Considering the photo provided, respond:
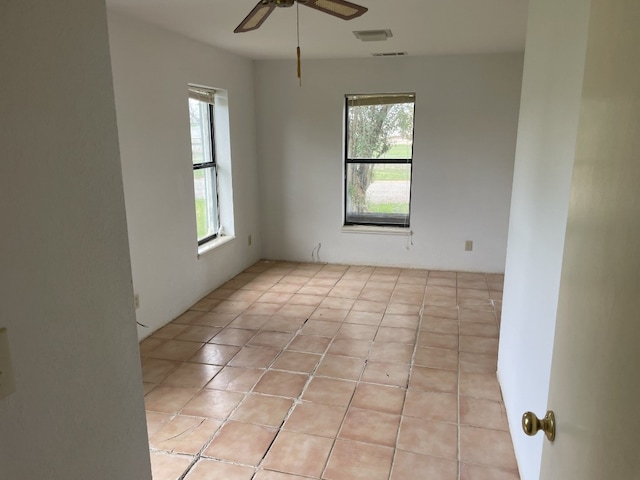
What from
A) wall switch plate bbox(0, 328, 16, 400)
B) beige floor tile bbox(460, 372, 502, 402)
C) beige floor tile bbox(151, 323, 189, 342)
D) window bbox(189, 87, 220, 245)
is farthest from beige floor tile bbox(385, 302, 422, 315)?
wall switch plate bbox(0, 328, 16, 400)

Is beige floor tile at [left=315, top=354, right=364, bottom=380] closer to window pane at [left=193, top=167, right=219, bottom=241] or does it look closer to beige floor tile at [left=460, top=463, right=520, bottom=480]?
beige floor tile at [left=460, top=463, right=520, bottom=480]

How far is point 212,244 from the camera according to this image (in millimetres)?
4535

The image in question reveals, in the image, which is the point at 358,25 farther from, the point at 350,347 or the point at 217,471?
the point at 217,471

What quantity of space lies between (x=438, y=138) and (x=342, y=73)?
1208mm

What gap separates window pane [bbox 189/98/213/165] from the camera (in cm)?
422

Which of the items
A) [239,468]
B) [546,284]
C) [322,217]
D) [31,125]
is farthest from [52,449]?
[322,217]

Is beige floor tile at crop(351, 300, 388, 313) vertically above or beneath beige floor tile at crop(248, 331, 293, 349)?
above

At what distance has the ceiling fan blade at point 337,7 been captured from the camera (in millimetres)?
2078

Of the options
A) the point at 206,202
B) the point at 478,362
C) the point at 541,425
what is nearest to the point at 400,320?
the point at 478,362

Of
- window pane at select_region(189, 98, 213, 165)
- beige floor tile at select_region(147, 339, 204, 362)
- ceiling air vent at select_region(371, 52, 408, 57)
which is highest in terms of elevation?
ceiling air vent at select_region(371, 52, 408, 57)

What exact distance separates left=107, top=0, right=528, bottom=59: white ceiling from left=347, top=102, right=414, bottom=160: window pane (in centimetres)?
63

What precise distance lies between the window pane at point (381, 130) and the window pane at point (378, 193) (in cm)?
14

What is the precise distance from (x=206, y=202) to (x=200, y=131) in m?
0.69

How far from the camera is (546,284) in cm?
169
